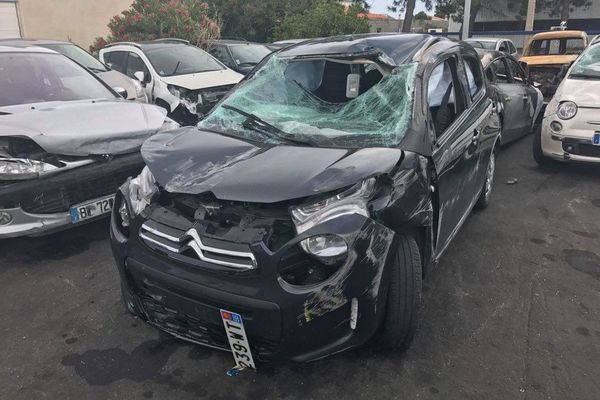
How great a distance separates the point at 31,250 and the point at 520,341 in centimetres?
380

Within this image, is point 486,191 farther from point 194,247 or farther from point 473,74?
point 194,247

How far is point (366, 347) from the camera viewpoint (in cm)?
274

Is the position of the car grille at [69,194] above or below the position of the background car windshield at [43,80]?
below

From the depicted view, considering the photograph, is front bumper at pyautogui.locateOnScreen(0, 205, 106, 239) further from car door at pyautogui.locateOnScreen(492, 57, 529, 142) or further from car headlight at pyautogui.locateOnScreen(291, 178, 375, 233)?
car door at pyautogui.locateOnScreen(492, 57, 529, 142)

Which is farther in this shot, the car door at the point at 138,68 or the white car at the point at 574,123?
the car door at the point at 138,68

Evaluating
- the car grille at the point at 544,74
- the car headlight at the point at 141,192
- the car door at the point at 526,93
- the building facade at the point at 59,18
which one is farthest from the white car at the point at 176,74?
the building facade at the point at 59,18

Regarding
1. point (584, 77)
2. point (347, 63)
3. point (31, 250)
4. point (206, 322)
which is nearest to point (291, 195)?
point (206, 322)

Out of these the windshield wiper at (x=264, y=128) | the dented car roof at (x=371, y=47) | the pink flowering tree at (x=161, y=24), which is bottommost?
the windshield wiper at (x=264, y=128)

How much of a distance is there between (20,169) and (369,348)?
9.30ft

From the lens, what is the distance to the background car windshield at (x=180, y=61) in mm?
8422

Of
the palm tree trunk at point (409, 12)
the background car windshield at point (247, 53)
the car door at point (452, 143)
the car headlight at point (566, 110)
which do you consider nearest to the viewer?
the car door at point (452, 143)

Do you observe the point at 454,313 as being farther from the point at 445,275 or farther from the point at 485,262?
the point at 485,262

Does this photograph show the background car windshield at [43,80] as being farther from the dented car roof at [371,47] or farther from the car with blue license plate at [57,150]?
the dented car roof at [371,47]

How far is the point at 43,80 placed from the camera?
4.90m
